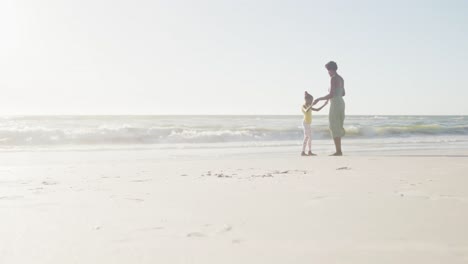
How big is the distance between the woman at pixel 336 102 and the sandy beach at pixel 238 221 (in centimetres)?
421

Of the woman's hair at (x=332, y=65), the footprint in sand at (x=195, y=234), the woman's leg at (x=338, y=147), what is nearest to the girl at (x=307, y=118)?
the woman's leg at (x=338, y=147)

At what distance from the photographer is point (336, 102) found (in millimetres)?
9023

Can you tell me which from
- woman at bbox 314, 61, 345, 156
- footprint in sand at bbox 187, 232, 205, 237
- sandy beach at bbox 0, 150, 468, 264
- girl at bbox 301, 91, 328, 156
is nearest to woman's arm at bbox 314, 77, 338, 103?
woman at bbox 314, 61, 345, 156

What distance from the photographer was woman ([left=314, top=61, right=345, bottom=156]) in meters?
8.94

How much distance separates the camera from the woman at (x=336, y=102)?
894 centimetres

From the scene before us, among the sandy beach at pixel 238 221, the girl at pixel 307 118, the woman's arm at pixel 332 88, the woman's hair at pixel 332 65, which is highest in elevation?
the woman's hair at pixel 332 65

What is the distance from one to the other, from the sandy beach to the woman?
4.21m

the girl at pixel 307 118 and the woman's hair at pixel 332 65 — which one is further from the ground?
the woman's hair at pixel 332 65

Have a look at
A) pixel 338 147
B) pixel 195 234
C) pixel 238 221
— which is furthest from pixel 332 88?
pixel 195 234

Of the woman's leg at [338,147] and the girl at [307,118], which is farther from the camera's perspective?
the girl at [307,118]

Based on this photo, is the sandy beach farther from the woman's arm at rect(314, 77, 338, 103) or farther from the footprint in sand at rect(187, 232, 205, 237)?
the woman's arm at rect(314, 77, 338, 103)

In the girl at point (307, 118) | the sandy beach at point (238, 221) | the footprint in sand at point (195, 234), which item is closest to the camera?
the sandy beach at point (238, 221)

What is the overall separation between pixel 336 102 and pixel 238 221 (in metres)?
6.66

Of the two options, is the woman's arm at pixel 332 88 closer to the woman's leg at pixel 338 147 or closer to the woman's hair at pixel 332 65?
the woman's hair at pixel 332 65
